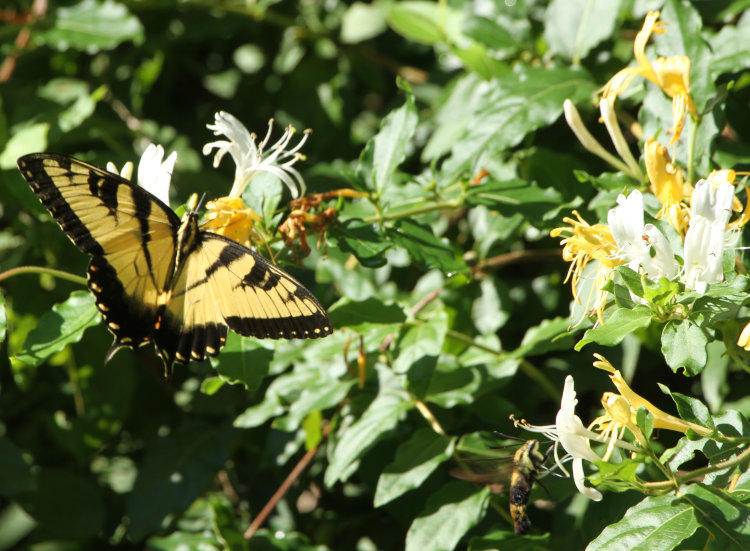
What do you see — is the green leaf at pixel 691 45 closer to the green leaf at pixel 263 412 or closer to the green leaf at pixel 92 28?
the green leaf at pixel 263 412

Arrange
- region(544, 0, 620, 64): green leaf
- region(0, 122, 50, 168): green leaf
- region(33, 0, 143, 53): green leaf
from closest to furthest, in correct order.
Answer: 1. region(544, 0, 620, 64): green leaf
2. region(0, 122, 50, 168): green leaf
3. region(33, 0, 143, 53): green leaf

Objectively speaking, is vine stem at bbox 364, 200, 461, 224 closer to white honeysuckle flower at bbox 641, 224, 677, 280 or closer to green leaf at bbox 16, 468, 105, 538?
white honeysuckle flower at bbox 641, 224, 677, 280

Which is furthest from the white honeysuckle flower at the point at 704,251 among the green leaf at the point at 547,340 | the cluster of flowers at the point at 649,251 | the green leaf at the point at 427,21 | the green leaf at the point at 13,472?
the green leaf at the point at 13,472

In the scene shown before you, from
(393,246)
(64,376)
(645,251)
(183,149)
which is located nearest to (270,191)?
(393,246)

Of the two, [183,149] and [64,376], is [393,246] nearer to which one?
[183,149]

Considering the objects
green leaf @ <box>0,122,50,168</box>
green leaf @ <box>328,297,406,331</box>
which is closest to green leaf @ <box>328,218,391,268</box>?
green leaf @ <box>328,297,406,331</box>

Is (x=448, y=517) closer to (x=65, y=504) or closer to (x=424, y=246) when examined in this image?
(x=424, y=246)

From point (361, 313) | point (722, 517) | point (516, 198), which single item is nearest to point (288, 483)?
point (361, 313)
